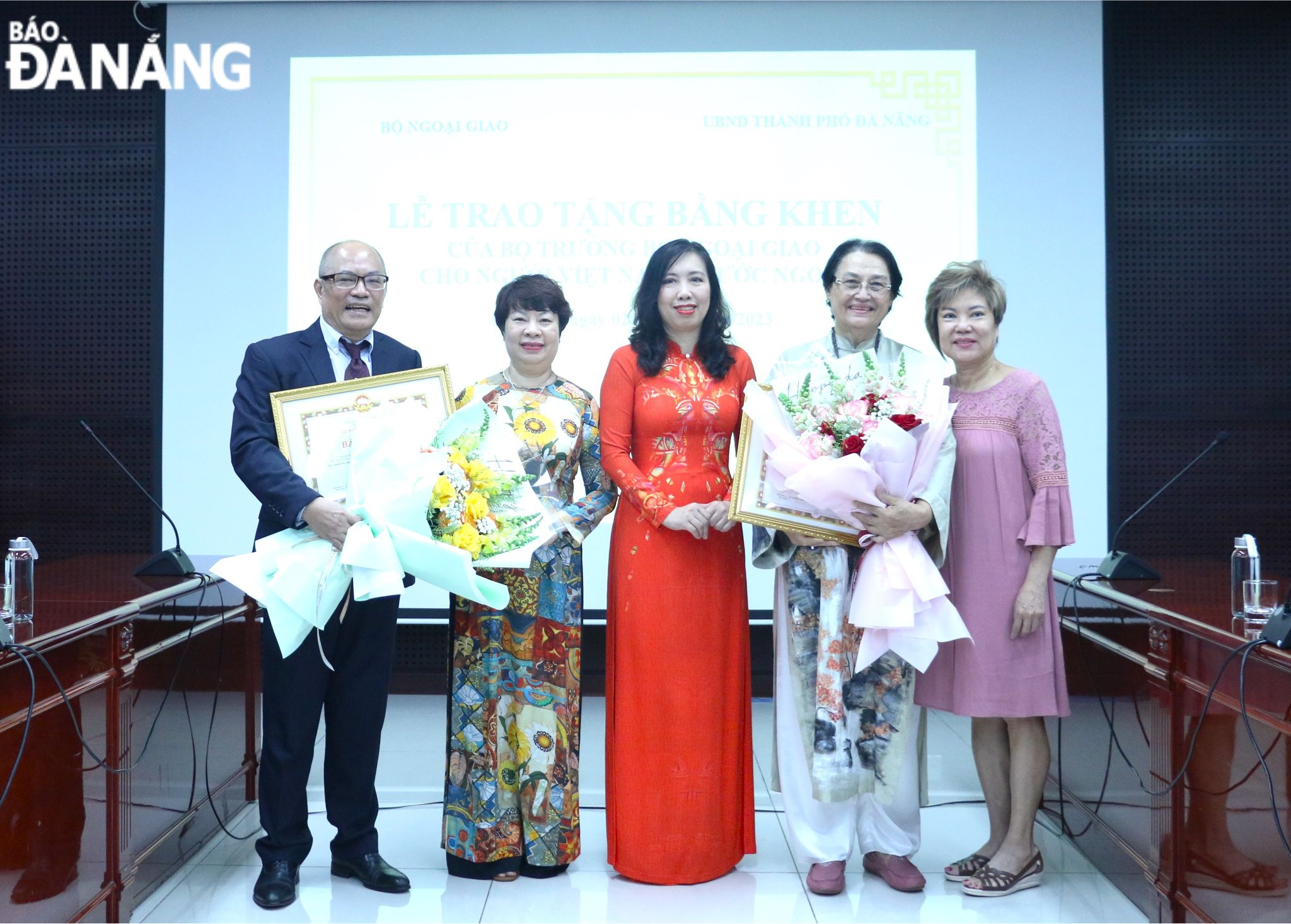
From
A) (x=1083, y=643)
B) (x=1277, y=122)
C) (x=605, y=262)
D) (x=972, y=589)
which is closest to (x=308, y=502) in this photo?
(x=972, y=589)

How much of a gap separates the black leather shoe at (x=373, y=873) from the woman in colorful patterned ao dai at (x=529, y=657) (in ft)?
0.53

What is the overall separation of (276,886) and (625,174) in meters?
3.26

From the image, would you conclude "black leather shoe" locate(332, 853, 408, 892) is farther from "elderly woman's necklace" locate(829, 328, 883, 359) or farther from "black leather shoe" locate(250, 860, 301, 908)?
"elderly woman's necklace" locate(829, 328, 883, 359)

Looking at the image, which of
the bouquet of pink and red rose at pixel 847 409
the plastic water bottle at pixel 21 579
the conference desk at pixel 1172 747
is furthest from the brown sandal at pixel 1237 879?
the plastic water bottle at pixel 21 579

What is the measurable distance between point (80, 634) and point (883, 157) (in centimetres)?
374

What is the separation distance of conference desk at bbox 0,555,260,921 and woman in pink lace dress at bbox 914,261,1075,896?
1941 millimetres

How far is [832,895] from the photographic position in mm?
2607

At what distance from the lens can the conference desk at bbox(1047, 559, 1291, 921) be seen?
1.97 meters

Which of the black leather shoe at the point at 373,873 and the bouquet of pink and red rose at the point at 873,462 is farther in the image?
the black leather shoe at the point at 373,873

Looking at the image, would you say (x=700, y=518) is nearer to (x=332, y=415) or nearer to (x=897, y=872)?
(x=332, y=415)

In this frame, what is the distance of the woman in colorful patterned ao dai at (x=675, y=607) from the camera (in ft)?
8.58

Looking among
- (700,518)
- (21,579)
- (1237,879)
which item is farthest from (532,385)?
(1237,879)

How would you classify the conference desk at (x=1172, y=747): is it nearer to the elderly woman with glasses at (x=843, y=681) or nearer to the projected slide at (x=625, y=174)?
the elderly woman with glasses at (x=843, y=681)

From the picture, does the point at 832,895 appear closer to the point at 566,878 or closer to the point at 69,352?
the point at 566,878
